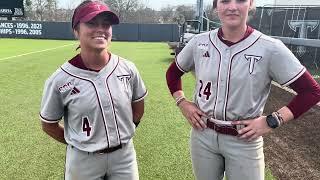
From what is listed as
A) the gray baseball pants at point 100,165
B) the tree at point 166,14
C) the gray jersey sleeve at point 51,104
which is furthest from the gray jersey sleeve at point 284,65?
the tree at point 166,14

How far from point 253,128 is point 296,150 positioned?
363cm

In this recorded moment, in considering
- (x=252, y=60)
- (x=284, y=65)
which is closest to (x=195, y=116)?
(x=252, y=60)

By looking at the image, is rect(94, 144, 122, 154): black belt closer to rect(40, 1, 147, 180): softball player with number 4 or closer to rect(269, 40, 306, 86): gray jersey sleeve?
rect(40, 1, 147, 180): softball player with number 4


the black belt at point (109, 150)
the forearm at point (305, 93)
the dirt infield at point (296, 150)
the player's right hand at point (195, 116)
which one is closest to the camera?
the forearm at point (305, 93)

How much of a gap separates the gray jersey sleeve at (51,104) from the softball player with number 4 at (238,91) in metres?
0.88

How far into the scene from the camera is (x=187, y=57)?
3.35 m

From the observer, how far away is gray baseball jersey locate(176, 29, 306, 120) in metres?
2.87

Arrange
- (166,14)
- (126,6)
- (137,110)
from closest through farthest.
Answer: (137,110), (166,14), (126,6)

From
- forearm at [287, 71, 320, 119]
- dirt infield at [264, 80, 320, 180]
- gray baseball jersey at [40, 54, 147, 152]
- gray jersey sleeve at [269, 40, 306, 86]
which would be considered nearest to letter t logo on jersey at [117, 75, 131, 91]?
gray baseball jersey at [40, 54, 147, 152]

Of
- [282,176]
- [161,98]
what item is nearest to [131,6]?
[161,98]

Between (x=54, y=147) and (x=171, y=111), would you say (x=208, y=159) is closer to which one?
(x=54, y=147)

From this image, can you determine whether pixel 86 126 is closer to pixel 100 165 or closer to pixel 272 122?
pixel 100 165

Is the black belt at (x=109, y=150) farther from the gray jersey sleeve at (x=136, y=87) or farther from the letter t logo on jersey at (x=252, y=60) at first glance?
the letter t logo on jersey at (x=252, y=60)

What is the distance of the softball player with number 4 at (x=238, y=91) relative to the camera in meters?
2.88
